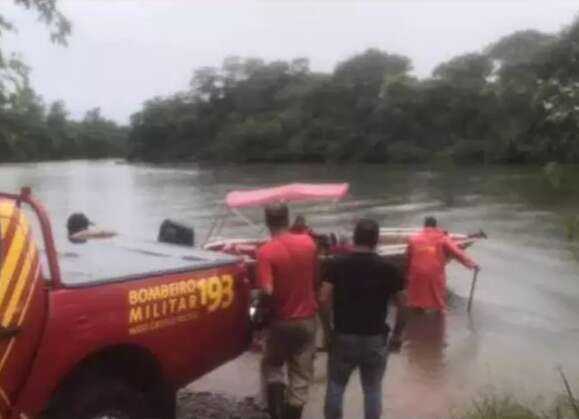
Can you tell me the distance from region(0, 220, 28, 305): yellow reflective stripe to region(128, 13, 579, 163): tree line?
2470 inches

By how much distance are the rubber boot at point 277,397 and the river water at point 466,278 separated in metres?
1.20

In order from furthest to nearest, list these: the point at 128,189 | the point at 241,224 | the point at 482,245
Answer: the point at 128,189, the point at 241,224, the point at 482,245

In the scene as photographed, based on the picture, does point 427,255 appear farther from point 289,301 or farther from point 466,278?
point 289,301

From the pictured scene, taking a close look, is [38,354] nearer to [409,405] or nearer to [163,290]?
[163,290]

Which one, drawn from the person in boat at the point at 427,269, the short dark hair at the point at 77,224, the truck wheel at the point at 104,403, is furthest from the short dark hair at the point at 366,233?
the person in boat at the point at 427,269

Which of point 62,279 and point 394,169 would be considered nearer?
point 62,279

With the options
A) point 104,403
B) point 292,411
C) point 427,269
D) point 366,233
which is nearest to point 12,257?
point 104,403

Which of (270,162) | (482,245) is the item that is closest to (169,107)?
(270,162)

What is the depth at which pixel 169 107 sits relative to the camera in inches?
4811

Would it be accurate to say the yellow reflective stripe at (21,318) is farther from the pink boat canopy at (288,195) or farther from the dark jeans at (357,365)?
the pink boat canopy at (288,195)

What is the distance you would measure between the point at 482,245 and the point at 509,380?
1859 centimetres

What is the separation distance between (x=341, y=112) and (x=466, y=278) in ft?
265

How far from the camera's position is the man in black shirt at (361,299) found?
20.8 ft

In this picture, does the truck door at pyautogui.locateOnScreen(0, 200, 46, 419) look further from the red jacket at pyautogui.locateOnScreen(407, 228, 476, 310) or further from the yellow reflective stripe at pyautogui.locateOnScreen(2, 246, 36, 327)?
the red jacket at pyautogui.locateOnScreen(407, 228, 476, 310)
